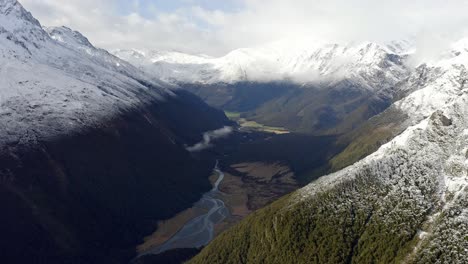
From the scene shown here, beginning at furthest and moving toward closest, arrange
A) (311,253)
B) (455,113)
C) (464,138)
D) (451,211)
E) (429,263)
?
(455,113), (464,138), (311,253), (451,211), (429,263)

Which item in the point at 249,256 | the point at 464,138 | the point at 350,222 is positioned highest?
the point at 464,138

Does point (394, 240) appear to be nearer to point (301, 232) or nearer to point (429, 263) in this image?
point (429, 263)

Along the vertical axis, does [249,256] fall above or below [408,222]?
below

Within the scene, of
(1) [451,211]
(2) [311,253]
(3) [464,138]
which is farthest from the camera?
(3) [464,138]

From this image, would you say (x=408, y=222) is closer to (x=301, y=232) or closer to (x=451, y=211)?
(x=451, y=211)

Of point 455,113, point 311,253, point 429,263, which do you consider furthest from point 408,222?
point 455,113

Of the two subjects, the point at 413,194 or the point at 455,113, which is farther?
the point at 455,113
